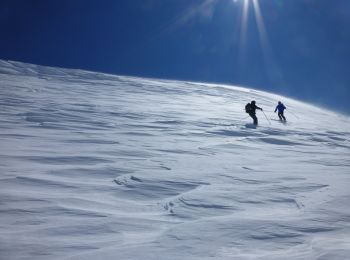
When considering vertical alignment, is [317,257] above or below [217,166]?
below

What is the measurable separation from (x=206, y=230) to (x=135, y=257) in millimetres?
1077

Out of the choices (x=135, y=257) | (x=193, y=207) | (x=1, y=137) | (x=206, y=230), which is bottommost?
(x=135, y=257)

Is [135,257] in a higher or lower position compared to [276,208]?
lower

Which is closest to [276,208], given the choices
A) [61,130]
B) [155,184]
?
[155,184]

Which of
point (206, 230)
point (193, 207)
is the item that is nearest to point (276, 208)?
point (193, 207)

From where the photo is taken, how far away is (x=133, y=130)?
13.8 m

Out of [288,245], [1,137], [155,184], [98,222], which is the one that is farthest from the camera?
[1,137]

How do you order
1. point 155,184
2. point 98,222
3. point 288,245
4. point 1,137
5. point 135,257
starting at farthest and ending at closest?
point 1,137 → point 155,184 → point 98,222 → point 288,245 → point 135,257

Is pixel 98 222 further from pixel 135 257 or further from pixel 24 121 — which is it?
pixel 24 121

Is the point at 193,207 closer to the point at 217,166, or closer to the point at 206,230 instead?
the point at 206,230

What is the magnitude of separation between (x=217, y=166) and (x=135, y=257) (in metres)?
5.09

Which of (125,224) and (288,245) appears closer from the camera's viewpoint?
(288,245)

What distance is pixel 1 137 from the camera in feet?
32.3

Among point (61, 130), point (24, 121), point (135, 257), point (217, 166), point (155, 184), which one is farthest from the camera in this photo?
point (24, 121)
